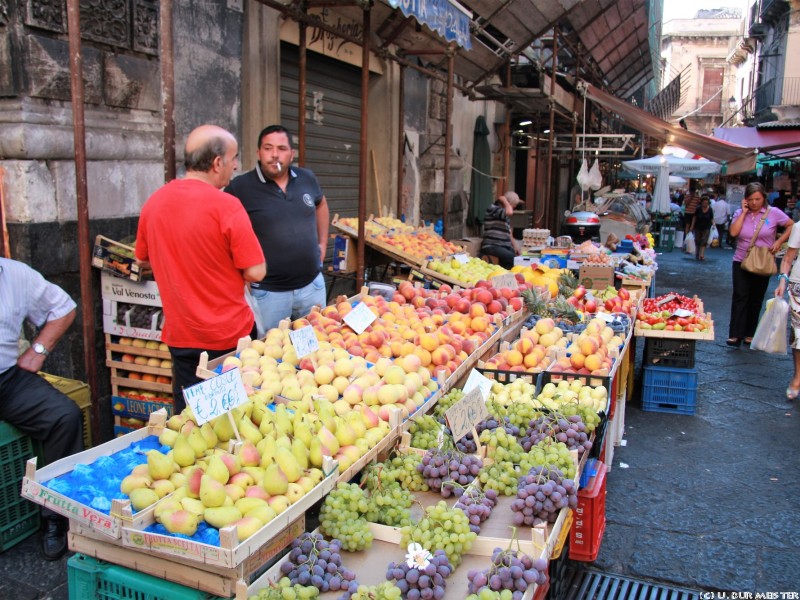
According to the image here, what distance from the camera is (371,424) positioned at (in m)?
3.11

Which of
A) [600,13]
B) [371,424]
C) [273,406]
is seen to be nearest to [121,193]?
[273,406]

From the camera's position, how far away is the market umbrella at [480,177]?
42.3 ft


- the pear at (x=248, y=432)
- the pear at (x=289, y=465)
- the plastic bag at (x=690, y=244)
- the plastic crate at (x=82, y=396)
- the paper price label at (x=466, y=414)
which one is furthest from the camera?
the plastic bag at (x=690, y=244)

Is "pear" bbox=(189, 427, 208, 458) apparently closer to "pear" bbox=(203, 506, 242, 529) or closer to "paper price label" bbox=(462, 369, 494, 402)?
"pear" bbox=(203, 506, 242, 529)

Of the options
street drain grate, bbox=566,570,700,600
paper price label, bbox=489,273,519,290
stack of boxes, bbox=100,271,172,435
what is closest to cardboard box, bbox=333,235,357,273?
paper price label, bbox=489,273,519,290

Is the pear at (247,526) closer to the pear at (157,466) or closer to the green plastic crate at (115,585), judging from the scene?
the green plastic crate at (115,585)

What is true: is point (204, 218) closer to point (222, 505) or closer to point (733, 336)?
point (222, 505)

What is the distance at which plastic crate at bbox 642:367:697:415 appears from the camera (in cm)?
602

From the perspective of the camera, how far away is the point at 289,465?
98.5 inches

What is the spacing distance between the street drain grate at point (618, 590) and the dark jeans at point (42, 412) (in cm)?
250

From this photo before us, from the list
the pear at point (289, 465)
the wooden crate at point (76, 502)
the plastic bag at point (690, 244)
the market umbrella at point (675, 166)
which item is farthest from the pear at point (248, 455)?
the market umbrella at point (675, 166)

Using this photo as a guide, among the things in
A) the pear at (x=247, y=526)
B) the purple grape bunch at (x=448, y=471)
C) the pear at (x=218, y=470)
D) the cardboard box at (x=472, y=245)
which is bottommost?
the purple grape bunch at (x=448, y=471)

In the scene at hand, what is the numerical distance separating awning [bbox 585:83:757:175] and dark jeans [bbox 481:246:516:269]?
523cm

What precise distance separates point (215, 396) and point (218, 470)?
0.28 meters
